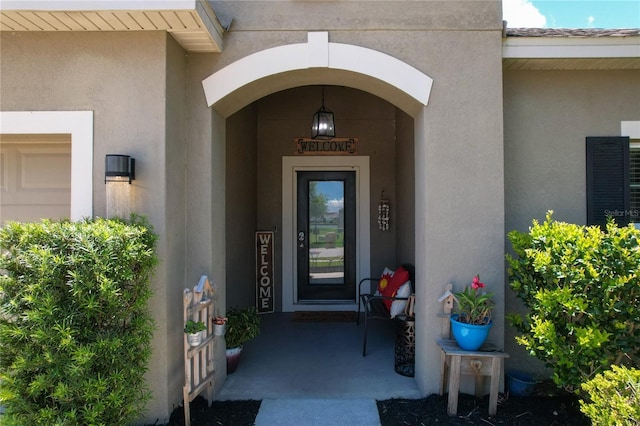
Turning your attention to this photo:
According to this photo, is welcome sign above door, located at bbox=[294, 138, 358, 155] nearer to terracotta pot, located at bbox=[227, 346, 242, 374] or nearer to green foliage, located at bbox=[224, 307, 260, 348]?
green foliage, located at bbox=[224, 307, 260, 348]

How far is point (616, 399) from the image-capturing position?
1.89 meters

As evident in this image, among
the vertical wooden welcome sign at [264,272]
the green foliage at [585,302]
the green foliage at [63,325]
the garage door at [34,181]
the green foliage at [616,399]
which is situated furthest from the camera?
the vertical wooden welcome sign at [264,272]

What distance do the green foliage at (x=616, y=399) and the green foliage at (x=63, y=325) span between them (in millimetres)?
2650

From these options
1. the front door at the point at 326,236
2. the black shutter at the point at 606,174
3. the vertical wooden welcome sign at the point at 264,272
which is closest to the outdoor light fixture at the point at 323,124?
the front door at the point at 326,236

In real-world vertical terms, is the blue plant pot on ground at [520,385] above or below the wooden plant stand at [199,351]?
below

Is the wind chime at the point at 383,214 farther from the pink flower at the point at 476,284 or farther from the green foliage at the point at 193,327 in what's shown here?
the green foliage at the point at 193,327

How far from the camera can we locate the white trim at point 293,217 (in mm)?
5766

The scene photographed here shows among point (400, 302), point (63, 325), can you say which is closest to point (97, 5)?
point (63, 325)

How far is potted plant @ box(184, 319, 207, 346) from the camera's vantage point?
110 inches

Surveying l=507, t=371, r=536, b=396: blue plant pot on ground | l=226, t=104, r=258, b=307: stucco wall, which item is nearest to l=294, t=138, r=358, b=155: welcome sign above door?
l=226, t=104, r=258, b=307: stucco wall

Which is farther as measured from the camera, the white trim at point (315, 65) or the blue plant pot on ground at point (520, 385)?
the blue plant pot on ground at point (520, 385)

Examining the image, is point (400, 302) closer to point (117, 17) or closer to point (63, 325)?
point (63, 325)

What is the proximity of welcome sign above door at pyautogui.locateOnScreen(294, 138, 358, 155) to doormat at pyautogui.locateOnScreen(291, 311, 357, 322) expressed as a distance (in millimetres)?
2389

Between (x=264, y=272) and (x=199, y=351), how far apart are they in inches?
109
